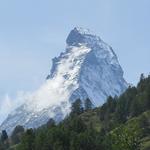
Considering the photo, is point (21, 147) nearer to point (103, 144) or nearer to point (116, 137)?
point (103, 144)

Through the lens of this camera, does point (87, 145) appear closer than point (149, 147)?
Yes

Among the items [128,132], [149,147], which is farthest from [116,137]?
[149,147]

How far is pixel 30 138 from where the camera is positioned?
171 meters

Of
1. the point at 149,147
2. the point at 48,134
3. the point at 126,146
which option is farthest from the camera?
the point at 149,147

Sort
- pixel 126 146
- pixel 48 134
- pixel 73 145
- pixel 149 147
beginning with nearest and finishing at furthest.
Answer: pixel 126 146 < pixel 73 145 < pixel 48 134 < pixel 149 147

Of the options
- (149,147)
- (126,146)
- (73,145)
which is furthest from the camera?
(149,147)

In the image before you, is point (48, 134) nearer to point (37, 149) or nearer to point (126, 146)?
point (37, 149)

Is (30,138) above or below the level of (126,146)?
above

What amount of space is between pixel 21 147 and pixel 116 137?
56539 millimetres

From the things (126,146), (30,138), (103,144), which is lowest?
(126,146)

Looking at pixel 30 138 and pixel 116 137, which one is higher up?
pixel 30 138

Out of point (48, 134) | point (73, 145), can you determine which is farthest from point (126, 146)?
point (48, 134)

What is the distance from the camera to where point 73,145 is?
157m

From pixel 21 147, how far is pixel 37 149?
505 centimetres
